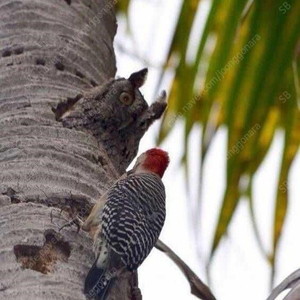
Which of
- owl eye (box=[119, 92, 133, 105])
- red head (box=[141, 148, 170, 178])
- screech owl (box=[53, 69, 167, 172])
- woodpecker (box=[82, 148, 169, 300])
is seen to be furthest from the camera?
red head (box=[141, 148, 170, 178])

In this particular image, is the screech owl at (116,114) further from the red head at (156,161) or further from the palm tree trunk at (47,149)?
the red head at (156,161)

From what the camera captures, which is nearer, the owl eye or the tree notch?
the tree notch

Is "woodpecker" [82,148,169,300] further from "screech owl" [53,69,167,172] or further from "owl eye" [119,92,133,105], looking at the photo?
"owl eye" [119,92,133,105]

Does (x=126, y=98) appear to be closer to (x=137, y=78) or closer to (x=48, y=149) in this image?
(x=137, y=78)

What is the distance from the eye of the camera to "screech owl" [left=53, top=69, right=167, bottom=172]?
3.11 metres

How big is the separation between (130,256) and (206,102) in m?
0.51

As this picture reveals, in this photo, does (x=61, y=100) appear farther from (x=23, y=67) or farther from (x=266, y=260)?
(x=266, y=260)

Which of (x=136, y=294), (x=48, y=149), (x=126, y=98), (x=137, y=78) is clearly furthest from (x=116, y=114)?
(x=136, y=294)

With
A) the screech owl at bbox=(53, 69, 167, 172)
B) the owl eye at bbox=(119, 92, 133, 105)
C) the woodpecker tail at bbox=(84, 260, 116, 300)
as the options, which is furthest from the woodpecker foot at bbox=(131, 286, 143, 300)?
the owl eye at bbox=(119, 92, 133, 105)

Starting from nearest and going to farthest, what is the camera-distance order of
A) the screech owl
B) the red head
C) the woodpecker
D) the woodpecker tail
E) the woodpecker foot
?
the woodpecker tail → the woodpecker → the woodpecker foot → the screech owl → the red head

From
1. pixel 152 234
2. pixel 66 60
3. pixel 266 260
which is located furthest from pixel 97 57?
pixel 266 260

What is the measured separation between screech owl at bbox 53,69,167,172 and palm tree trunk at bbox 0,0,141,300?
4 centimetres

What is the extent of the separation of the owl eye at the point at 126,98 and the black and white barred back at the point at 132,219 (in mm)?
261

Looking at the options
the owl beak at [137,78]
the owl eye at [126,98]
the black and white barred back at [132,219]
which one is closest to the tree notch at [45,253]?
the black and white barred back at [132,219]
